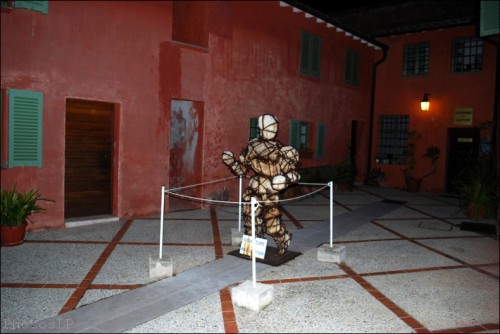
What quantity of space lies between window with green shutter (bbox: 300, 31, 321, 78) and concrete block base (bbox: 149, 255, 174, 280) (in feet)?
28.1

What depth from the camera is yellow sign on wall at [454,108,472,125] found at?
12422mm

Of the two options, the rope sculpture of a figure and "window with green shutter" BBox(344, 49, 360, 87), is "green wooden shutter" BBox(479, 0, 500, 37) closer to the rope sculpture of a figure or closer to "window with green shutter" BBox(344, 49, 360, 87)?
the rope sculpture of a figure

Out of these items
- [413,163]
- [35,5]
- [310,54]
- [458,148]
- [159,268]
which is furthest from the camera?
[413,163]

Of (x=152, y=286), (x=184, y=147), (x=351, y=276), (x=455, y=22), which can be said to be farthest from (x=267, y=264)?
(x=455, y=22)

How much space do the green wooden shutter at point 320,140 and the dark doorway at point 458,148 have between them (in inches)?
175

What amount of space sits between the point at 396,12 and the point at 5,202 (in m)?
15.6

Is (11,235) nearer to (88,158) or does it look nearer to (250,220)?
(88,158)

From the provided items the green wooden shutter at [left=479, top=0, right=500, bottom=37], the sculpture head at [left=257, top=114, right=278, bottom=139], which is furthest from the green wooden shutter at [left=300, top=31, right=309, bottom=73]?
the sculpture head at [left=257, top=114, right=278, bottom=139]

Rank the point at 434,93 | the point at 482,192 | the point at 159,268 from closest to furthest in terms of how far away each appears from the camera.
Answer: the point at 159,268, the point at 482,192, the point at 434,93

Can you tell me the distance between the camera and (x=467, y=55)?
1262cm

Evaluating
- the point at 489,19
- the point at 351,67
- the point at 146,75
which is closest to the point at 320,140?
the point at 351,67

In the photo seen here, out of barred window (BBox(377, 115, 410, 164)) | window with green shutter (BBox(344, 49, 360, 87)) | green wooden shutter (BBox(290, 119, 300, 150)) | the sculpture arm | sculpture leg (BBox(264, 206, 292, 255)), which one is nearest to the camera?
sculpture leg (BBox(264, 206, 292, 255))

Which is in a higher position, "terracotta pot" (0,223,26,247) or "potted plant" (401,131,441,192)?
"potted plant" (401,131,441,192)

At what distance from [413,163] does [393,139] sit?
4.36ft
